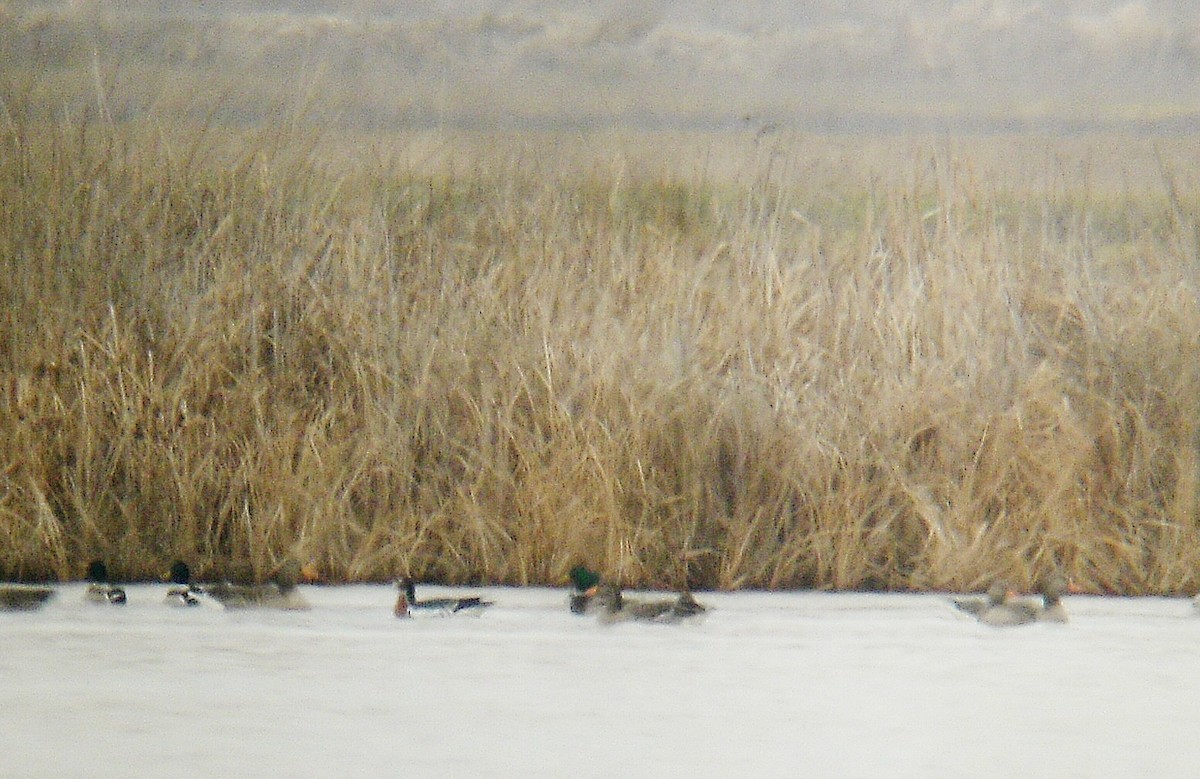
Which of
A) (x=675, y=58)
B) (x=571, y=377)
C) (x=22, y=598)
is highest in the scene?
(x=675, y=58)

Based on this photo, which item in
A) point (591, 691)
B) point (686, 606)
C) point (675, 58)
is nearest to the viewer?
point (591, 691)

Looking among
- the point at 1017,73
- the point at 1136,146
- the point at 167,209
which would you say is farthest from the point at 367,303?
the point at 1136,146

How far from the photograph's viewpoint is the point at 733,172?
2.89 meters

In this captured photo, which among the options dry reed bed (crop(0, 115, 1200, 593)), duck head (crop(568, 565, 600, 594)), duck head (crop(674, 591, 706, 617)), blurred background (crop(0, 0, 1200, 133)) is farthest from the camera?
blurred background (crop(0, 0, 1200, 133))

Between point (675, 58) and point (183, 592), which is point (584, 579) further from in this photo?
point (675, 58)

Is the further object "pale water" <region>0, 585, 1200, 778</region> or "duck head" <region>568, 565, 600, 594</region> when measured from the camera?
"duck head" <region>568, 565, 600, 594</region>

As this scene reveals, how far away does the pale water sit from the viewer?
151 cm

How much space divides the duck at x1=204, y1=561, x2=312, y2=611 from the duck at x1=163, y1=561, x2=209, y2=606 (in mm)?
17

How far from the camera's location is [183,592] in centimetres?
207

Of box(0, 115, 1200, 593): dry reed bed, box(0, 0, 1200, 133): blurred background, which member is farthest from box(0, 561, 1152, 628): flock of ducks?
box(0, 0, 1200, 133): blurred background

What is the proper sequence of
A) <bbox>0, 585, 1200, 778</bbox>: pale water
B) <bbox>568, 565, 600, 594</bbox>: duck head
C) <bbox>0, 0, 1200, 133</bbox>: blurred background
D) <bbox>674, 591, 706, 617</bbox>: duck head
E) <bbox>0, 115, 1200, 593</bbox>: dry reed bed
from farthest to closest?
<bbox>0, 0, 1200, 133</bbox>: blurred background → <bbox>0, 115, 1200, 593</bbox>: dry reed bed → <bbox>568, 565, 600, 594</bbox>: duck head → <bbox>674, 591, 706, 617</bbox>: duck head → <bbox>0, 585, 1200, 778</bbox>: pale water

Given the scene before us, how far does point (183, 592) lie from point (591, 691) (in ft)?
2.40

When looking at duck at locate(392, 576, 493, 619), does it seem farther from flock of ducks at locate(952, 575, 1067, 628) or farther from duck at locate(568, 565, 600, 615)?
flock of ducks at locate(952, 575, 1067, 628)

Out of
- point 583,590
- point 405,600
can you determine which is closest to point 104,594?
point 405,600
